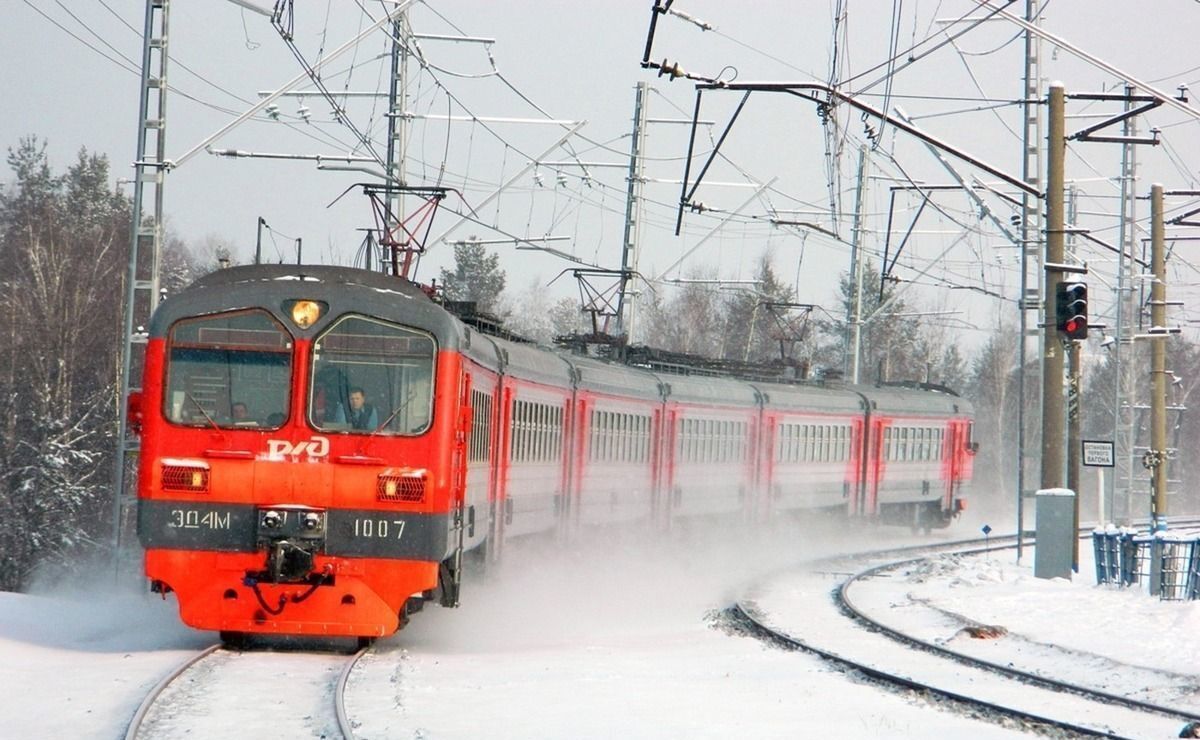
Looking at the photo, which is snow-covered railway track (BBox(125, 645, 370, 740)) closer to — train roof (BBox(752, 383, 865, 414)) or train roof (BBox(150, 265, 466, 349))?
train roof (BBox(150, 265, 466, 349))

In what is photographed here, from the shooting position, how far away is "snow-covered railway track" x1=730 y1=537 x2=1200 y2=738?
36.7 ft

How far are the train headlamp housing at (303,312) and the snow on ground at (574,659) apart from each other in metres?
2.60

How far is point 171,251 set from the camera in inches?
3189

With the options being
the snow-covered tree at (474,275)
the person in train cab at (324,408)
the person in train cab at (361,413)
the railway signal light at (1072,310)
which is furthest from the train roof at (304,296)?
the snow-covered tree at (474,275)

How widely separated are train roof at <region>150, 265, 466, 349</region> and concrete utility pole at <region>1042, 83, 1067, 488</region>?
11392 millimetres

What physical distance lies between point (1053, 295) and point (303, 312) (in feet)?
41.6

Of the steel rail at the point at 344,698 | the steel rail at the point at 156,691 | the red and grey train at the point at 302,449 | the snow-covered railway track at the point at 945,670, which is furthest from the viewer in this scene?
the red and grey train at the point at 302,449

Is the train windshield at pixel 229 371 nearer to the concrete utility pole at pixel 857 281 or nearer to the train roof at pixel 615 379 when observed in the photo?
the train roof at pixel 615 379

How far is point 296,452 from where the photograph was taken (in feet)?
40.4

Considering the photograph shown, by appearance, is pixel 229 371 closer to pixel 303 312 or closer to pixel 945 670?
pixel 303 312

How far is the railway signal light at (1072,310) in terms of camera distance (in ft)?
65.5

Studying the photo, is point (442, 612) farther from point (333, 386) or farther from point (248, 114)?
point (248, 114)

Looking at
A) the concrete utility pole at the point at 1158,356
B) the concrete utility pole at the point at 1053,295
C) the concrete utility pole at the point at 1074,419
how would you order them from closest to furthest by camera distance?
the concrete utility pole at the point at 1053,295 < the concrete utility pole at the point at 1074,419 < the concrete utility pole at the point at 1158,356

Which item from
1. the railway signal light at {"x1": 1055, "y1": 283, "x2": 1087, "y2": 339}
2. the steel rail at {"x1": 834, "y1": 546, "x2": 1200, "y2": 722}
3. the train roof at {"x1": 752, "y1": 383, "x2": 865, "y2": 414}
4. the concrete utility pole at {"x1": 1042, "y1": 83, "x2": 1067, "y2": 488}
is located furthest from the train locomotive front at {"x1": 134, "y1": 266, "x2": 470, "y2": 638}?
the train roof at {"x1": 752, "y1": 383, "x2": 865, "y2": 414}
